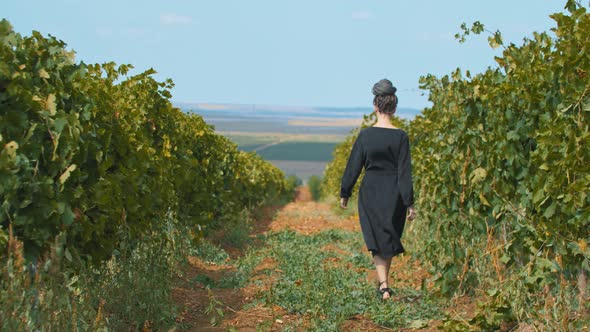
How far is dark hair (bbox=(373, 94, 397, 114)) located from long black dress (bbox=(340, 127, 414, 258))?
8.0 inches

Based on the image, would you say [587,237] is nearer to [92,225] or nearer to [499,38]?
[499,38]

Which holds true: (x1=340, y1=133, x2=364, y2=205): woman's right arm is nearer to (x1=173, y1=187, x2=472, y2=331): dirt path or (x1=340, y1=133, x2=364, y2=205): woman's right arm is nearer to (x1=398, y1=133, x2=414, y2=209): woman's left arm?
(x1=398, y1=133, x2=414, y2=209): woman's left arm

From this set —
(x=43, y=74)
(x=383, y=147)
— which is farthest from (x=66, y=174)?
(x=383, y=147)

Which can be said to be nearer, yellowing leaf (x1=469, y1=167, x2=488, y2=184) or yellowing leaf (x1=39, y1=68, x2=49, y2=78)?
yellowing leaf (x1=39, y1=68, x2=49, y2=78)

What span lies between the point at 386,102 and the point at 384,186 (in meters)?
0.82

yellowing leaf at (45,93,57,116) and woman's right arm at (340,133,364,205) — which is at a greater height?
yellowing leaf at (45,93,57,116)

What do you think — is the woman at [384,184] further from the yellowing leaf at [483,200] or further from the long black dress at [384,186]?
the yellowing leaf at [483,200]

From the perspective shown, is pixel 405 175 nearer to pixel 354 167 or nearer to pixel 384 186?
pixel 384 186

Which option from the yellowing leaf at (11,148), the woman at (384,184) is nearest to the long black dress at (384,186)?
the woman at (384,184)

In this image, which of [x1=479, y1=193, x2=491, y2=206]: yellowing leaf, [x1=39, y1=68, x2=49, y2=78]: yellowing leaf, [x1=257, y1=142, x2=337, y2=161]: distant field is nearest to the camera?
[x1=39, y1=68, x2=49, y2=78]: yellowing leaf

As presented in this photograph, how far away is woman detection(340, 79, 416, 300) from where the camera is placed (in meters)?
7.03

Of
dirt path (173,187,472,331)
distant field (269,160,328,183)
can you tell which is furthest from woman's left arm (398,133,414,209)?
distant field (269,160,328,183)

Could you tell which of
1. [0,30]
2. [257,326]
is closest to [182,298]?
[257,326]

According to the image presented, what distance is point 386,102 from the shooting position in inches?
281
